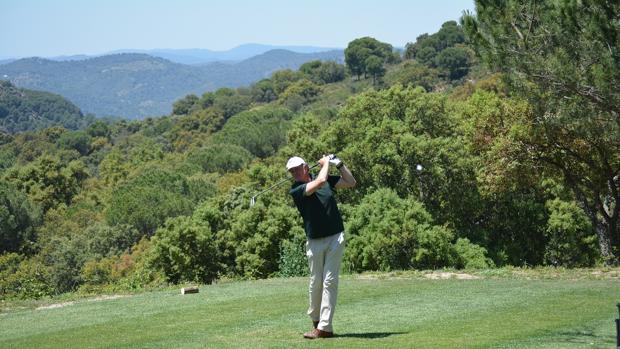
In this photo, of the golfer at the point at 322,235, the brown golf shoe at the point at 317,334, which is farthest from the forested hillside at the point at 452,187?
the brown golf shoe at the point at 317,334

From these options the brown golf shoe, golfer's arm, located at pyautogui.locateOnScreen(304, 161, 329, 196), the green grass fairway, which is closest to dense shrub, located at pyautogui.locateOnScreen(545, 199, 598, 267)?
the green grass fairway

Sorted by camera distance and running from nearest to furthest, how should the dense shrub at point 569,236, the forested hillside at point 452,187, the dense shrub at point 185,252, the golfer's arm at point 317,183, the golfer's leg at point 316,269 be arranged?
1. the golfer's arm at point 317,183
2. the golfer's leg at point 316,269
3. the forested hillside at point 452,187
4. the dense shrub at point 569,236
5. the dense shrub at point 185,252

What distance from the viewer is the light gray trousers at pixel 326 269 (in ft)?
36.2

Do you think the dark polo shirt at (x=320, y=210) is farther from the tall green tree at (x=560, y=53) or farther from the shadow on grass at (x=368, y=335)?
the tall green tree at (x=560, y=53)

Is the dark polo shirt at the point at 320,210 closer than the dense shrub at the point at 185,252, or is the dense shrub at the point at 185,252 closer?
the dark polo shirt at the point at 320,210

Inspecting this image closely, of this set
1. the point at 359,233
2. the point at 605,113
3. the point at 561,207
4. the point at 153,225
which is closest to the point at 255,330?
the point at 605,113

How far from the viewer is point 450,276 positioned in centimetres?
1995

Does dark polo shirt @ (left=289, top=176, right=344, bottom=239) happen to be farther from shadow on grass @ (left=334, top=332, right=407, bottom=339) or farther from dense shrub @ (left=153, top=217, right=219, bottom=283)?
dense shrub @ (left=153, top=217, right=219, bottom=283)

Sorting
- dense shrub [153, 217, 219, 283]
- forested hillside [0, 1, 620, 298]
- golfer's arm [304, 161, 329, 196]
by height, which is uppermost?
golfer's arm [304, 161, 329, 196]

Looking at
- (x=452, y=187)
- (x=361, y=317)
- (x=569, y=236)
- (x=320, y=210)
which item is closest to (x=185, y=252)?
(x=452, y=187)

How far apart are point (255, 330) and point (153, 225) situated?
7507cm

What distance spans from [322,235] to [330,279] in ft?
2.04

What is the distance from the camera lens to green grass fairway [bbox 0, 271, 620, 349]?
10992 millimetres

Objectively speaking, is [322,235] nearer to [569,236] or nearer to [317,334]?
A: [317,334]
